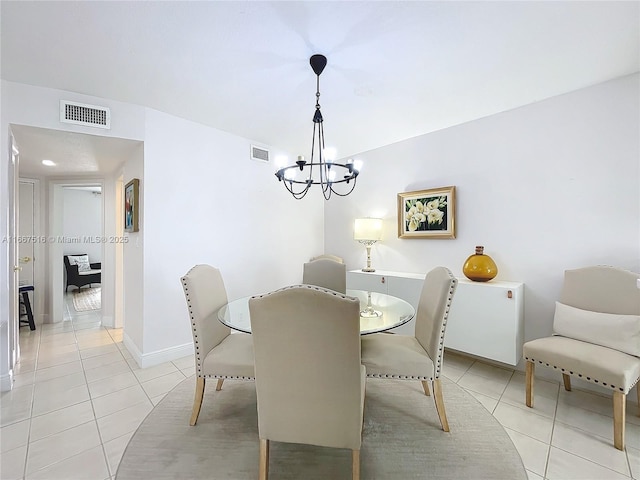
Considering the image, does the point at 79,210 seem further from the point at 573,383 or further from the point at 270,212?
the point at 573,383

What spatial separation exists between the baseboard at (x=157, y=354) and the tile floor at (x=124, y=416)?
0.07 meters

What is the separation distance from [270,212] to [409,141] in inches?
75.1

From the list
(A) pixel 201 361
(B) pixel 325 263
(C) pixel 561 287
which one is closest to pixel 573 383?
(C) pixel 561 287

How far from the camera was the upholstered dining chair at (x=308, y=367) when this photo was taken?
1.17 meters

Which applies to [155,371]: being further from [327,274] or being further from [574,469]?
[574,469]

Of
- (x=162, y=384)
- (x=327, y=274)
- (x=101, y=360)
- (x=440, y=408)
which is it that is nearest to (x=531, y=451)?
(x=440, y=408)

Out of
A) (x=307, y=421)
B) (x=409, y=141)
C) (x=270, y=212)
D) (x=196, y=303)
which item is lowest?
(x=307, y=421)

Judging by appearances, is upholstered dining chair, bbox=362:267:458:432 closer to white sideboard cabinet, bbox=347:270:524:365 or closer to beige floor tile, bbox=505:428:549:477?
beige floor tile, bbox=505:428:549:477

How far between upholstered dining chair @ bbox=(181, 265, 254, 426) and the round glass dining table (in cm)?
12

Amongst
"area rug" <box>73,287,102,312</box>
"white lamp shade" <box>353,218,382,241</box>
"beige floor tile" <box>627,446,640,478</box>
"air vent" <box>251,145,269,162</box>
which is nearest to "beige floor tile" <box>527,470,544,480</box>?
"beige floor tile" <box>627,446,640,478</box>

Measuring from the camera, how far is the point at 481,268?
2535mm

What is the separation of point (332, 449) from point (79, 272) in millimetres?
7255

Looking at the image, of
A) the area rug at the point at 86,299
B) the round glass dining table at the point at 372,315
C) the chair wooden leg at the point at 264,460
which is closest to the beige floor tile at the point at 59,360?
the round glass dining table at the point at 372,315

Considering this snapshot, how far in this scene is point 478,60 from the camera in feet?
6.24
